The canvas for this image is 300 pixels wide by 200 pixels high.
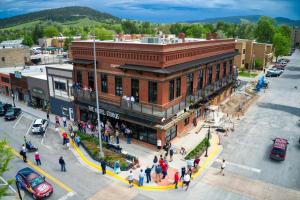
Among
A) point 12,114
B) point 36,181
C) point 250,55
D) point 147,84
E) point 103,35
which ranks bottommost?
point 36,181

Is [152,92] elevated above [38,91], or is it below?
above

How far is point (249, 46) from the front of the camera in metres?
73.9

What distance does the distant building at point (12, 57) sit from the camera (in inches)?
2267

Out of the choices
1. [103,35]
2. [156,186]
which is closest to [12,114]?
[156,186]

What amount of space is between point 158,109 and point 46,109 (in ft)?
68.7

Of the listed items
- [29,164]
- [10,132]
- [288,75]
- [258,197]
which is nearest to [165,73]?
[258,197]

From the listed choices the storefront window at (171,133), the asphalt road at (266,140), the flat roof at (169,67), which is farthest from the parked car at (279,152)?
the flat roof at (169,67)

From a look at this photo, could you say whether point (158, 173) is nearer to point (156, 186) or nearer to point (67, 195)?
point (156, 186)

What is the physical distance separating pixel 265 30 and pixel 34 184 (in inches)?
4109

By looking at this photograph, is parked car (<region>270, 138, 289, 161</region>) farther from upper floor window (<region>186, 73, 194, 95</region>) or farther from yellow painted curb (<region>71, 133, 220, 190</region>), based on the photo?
upper floor window (<region>186, 73, 194, 95</region>)

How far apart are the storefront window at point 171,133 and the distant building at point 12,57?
46459mm

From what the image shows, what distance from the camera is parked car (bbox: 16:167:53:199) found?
1888cm

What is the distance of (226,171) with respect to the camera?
74.2ft

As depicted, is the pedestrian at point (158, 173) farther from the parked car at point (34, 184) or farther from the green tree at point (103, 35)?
the green tree at point (103, 35)
